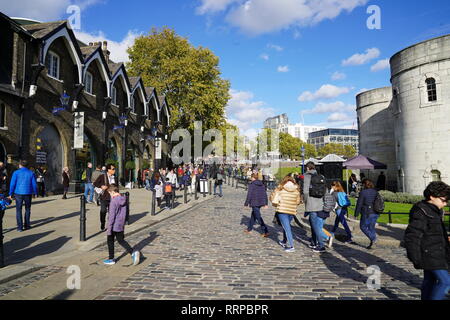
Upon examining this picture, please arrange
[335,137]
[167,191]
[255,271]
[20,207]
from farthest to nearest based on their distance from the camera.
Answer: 1. [335,137]
2. [167,191]
3. [20,207]
4. [255,271]

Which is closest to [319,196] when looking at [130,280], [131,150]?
[130,280]

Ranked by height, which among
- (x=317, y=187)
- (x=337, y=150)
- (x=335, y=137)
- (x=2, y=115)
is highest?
(x=335, y=137)

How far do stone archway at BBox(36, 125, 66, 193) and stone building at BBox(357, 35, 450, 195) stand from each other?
22247mm

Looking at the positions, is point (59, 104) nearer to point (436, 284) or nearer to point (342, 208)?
point (342, 208)

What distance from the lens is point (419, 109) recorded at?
1812cm

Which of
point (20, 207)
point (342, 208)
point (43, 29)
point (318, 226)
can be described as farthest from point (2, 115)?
point (342, 208)

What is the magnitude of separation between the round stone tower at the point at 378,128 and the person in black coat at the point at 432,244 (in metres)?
25.7

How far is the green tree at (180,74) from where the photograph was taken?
102ft

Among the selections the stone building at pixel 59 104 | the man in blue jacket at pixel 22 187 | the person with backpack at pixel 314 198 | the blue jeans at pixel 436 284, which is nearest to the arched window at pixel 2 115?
the stone building at pixel 59 104

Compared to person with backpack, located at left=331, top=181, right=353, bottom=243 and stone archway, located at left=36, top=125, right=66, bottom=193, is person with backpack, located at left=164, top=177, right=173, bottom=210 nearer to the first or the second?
person with backpack, located at left=331, top=181, right=353, bottom=243

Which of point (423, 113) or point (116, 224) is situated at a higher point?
point (423, 113)

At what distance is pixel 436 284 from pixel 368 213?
3.93 meters

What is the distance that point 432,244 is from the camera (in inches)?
121

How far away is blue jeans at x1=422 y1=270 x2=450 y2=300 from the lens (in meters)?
3.02
